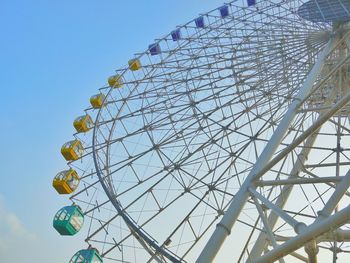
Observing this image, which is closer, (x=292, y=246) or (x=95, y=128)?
(x=292, y=246)

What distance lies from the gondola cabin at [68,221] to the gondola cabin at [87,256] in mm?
1405

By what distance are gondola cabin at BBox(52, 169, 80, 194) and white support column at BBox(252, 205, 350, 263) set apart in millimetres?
10353

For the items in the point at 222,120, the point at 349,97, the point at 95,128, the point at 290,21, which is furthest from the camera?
the point at 290,21

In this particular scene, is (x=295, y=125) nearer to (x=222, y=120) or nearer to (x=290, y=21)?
(x=222, y=120)

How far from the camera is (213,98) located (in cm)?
1573

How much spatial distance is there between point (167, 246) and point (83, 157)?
5.90 metres

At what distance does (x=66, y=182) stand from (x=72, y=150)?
163cm

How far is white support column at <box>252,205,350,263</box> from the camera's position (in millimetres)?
5600

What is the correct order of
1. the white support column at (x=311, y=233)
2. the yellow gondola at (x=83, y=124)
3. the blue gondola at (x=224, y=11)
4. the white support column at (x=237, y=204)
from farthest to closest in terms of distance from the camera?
the blue gondola at (x=224, y=11) → the yellow gondola at (x=83, y=124) → the white support column at (x=237, y=204) → the white support column at (x=311, y=233)

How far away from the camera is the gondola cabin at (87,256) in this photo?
12.8 meters

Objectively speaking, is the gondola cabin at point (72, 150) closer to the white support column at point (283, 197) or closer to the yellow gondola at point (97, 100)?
the yellow gondola at point (97, 100)

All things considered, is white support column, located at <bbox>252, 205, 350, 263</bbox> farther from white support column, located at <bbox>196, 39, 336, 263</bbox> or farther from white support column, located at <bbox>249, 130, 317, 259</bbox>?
white support column, located at <bbox>249, 130, 317, 259</bbox>

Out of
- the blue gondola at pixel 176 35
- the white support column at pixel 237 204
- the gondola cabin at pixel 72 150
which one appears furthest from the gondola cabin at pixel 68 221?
the blue gondola at pixel 176 35

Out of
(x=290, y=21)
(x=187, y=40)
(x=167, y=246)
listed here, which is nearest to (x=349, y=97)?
(x=167, y=246)
